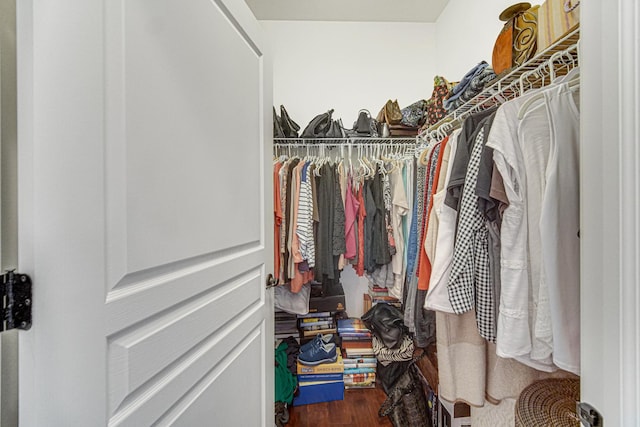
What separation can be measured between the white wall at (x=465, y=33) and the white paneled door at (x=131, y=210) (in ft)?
4.67

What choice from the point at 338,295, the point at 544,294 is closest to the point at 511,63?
the point at 544,294

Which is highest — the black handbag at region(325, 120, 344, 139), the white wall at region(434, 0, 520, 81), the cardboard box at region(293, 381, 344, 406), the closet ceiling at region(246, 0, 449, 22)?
the closet ceiling at region(246, 0, 449, 22)

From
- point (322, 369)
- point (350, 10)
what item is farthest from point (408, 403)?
point (350, 10)

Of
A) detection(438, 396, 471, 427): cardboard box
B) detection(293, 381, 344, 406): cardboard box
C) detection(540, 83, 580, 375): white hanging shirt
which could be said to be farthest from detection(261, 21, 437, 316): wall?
detection(540, 83, 580, 375): white hanging shirt

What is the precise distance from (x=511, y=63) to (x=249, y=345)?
1.39m

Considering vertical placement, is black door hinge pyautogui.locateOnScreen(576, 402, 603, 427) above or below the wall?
below

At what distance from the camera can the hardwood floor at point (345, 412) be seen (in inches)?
70.6

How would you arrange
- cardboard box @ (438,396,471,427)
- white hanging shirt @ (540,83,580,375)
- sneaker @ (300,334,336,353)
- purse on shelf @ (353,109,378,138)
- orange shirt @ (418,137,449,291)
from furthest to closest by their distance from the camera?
purse on shelf @ (353,109,378,138), sneaker @ (300,334,336,353), cardboard box @ (438,396,471,427), orange shirt @ (418,137,449,291), white hanging shirt @ (540,83,580,375)

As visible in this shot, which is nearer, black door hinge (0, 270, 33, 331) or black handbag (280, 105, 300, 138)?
black door hinge (0, 270, 33, 331)

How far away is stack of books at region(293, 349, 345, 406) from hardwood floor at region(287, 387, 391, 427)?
4 cm

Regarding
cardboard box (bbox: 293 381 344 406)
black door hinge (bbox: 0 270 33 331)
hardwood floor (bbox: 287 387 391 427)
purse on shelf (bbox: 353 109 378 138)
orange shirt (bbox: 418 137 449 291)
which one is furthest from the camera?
purse on shelf (bbox: 353 109 378 138)

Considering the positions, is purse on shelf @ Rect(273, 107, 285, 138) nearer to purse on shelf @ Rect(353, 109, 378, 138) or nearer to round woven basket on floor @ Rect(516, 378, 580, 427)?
purse on shelf @ Rect(353, 109, 378, 138)

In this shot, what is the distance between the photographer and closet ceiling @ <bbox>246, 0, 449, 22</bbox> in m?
2.14

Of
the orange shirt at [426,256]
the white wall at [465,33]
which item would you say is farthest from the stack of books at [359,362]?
the white wall at [465,33]
